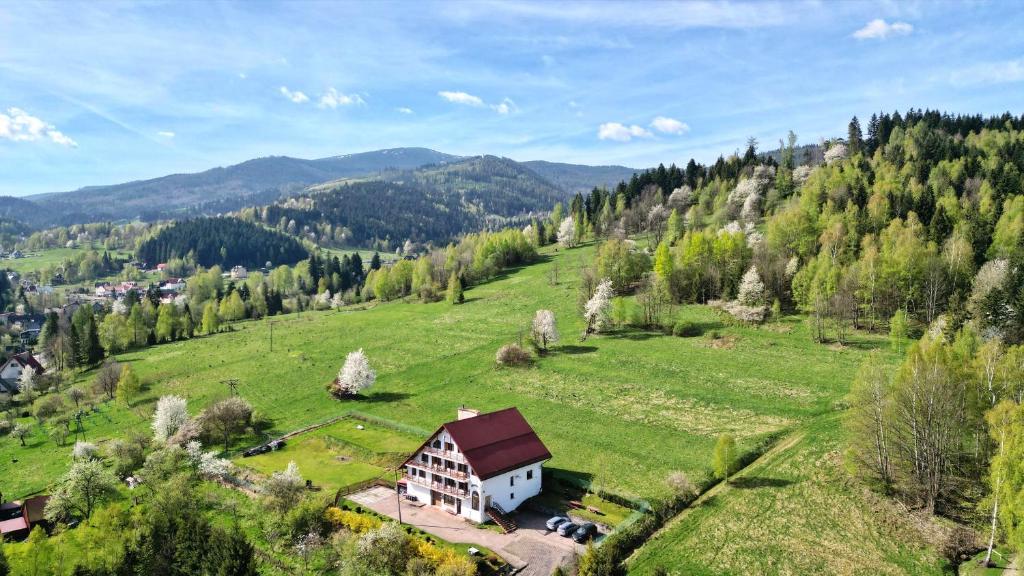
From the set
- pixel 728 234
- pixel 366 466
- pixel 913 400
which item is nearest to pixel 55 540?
pixel 366 466

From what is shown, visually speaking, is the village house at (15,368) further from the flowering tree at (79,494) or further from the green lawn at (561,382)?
the flowering tree at (79,494)

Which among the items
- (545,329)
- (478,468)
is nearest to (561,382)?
(545,329)

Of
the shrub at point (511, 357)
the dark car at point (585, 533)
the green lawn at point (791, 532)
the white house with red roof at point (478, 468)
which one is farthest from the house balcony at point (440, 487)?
the shrub at point (511, 357)

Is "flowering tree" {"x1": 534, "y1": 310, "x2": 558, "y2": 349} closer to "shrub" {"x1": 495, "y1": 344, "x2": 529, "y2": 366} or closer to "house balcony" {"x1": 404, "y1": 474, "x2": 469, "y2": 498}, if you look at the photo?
"shrub" {"x1": 495, "y1": 344, "x2": 529, "y2": 366}

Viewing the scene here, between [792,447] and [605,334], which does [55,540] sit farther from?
[605,334]

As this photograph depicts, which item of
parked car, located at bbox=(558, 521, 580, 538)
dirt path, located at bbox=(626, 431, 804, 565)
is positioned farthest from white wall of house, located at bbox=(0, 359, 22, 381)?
dirt path, located at bbox=(626, 431, 804, 565)

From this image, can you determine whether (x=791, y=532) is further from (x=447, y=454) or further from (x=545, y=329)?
(x=545, y=329)
